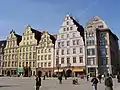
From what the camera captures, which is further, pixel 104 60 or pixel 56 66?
pixel 56 66

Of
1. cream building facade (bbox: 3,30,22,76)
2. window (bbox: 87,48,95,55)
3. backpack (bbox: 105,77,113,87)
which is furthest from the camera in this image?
cream building facade (bbox: 3,30,22,76)

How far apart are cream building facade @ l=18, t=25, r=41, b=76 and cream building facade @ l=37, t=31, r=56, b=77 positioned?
2130mm

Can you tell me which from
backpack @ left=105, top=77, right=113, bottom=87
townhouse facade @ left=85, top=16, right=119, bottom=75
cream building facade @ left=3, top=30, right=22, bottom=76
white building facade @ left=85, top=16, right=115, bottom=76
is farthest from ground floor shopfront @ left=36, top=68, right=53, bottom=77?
backpack @ left=105, top=77, right=113, bottom=87

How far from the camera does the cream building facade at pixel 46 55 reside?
63594 millimetres

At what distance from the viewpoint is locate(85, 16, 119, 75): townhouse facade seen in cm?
5462

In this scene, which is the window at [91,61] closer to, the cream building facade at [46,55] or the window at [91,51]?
the window at [91,51]

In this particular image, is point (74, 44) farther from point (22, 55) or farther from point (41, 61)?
point (22, 55)

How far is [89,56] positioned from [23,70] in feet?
78.4

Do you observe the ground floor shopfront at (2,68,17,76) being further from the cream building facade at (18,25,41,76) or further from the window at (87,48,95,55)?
the window at (87,48,95,55)

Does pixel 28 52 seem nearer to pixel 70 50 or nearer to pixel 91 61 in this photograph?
pixel 70 50

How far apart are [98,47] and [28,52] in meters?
25.0

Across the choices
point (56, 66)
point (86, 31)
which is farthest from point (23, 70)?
point (86, 31)

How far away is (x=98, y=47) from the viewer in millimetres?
56281

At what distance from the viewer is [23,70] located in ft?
222
